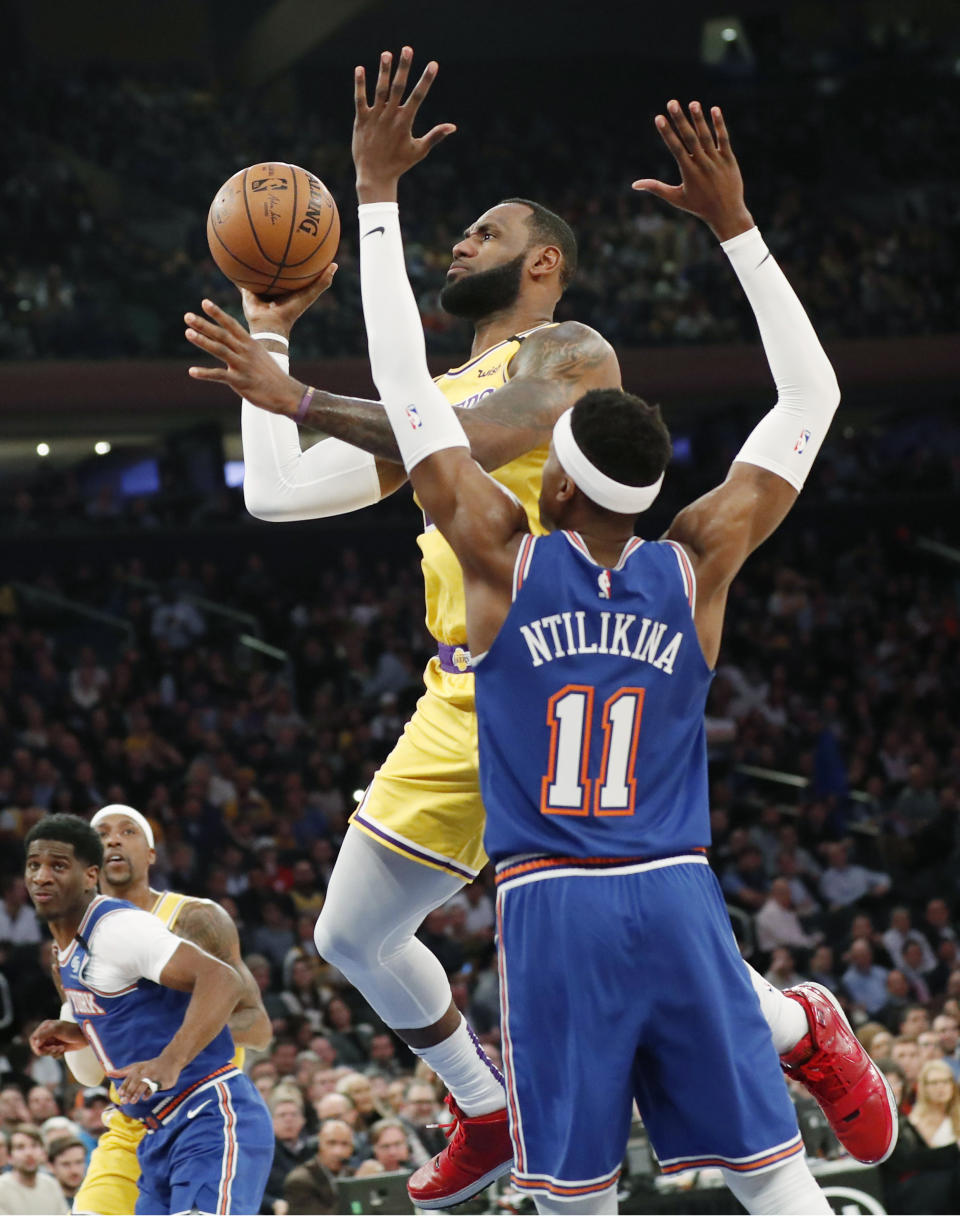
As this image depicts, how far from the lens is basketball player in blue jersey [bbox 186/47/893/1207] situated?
4258mm

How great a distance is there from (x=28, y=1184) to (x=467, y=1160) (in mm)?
3833

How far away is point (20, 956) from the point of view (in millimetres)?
11633

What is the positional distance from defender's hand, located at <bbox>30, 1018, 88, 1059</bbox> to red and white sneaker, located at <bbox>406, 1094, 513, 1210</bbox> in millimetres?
1306

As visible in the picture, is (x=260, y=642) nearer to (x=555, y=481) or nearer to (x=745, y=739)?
(x=745, y=739)

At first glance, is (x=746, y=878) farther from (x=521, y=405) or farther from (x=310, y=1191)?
(x=521, y=405)

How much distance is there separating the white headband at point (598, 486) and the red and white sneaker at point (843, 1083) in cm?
156

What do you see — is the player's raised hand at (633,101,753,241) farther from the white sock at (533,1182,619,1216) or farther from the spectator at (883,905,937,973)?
the spectator at (883,905,937,973)

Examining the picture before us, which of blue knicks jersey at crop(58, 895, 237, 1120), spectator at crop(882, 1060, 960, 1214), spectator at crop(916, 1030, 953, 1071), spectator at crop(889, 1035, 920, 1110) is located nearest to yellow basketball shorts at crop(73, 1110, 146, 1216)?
blue knicks jersey at crop(58, 895, 237, 1120)

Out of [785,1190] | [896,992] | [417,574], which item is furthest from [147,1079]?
[417,574]

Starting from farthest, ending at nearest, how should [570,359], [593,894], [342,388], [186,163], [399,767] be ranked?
1. [186,163]
2. [342,388]
3. [399,767]
4. [570,359]
5. [593,894]

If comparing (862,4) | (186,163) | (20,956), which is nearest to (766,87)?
(862,4)

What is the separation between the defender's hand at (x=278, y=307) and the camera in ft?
14.8

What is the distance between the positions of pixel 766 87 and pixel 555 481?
22199 mm

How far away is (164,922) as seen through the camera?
618 cm
